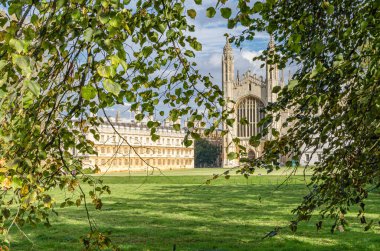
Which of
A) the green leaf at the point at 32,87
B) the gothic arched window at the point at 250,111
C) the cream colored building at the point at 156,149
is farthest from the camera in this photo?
the gothic arched window at the point at 250,111

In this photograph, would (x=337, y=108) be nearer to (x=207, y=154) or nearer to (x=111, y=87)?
(x=111, y=87)

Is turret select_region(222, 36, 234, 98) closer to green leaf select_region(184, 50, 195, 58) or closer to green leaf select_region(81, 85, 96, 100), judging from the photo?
green leaf select_region(184, 50, 195, 58)

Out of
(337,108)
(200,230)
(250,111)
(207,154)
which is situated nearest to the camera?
(337,108)

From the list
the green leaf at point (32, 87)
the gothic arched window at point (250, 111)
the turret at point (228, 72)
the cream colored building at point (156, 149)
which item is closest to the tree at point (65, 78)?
the green leaf at point (32, 87)

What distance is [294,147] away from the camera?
17.5 feet

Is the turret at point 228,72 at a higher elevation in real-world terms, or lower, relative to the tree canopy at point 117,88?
higher

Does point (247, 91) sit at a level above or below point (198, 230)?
above

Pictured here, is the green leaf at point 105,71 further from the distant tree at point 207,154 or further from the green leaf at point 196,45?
the distant tree at point 207,154

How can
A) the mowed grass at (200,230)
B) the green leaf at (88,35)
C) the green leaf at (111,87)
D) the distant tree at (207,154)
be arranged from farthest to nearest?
the distant tree at (207,154) → the mowed grass at (200,230) → the green leaf at (88,35) → the green leaf at (111,87)

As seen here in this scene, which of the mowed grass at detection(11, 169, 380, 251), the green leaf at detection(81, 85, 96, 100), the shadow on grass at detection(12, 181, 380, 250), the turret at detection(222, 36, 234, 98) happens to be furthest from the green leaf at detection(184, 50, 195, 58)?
the turret at detection(222, 36, 234, 98)

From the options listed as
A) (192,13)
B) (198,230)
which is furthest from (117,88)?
(198,230)

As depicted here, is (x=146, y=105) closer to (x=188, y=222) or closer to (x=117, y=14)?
(x=117, y=14)

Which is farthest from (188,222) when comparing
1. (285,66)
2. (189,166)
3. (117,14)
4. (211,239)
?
(189,166)

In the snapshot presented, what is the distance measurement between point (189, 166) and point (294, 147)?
113 meters
